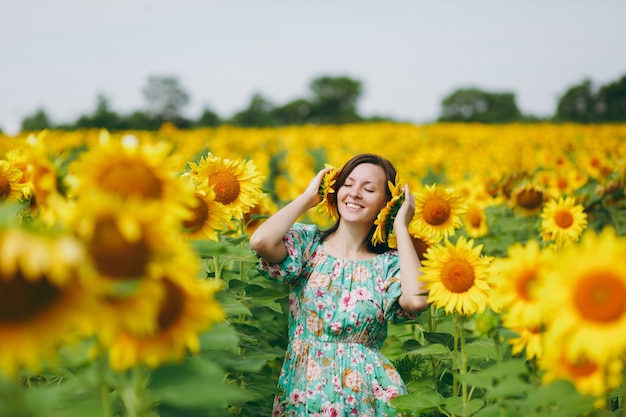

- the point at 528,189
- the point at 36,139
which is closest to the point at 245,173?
the point at 36,139

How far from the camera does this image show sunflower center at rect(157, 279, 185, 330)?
1.21 metres

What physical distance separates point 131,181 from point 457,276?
1.20 m

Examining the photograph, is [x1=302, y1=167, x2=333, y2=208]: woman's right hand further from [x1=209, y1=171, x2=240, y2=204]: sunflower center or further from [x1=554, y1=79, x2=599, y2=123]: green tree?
[x1=554, y1=79, x2=599, y2=123]: green tree

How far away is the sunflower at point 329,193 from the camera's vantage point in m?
2.85

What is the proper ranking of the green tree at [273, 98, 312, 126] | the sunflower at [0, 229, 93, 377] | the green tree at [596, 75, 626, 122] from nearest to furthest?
1. the sunflower at [0, 229, 93, 377]
2. the green tree at [596, 75, 626, 122]
3. the green tree at [273, 98, 312, 126]

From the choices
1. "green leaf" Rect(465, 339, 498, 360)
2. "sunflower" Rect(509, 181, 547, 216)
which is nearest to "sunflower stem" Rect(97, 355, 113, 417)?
"green leaf" Rect(465, 339, 498, 360)

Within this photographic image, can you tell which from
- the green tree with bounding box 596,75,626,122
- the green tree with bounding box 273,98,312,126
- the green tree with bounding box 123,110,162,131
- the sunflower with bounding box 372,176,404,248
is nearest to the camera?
the sunflower with bounding box 372,176,404,248

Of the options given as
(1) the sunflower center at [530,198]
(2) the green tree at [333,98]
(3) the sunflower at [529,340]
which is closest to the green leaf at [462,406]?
(3) the sunflower at [529,340]

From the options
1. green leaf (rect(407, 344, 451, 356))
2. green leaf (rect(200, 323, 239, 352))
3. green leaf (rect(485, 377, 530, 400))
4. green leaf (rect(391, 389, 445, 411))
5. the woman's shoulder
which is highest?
the woman's shoulder

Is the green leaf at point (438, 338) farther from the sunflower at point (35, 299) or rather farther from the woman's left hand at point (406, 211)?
the sunflower at point (35, 299)

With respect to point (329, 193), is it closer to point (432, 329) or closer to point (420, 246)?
point (420, 246)

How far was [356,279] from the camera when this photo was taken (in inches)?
106

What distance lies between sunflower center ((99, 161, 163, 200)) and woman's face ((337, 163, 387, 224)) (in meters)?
1.48

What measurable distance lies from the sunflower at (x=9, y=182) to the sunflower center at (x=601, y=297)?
1617 millimetres
